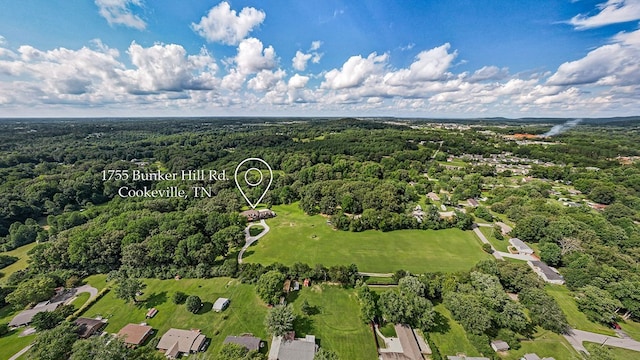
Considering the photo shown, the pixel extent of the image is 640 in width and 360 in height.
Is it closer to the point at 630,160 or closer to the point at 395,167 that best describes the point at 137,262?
the point at 395,167

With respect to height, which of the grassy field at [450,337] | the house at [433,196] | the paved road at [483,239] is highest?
the house at [433,196]

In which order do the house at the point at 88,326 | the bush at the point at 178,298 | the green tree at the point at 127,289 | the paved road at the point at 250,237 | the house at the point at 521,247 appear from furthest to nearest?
the paved road at the point at 250,237 < the house at the point at 521,247 < the bush at the point at 178,298 < the green tree at the point at 127,289 < the house at the point at 88,326

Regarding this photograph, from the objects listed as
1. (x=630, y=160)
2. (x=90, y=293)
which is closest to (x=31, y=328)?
(x=90, y=293)

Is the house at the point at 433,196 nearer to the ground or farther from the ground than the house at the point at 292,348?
farther from the ground

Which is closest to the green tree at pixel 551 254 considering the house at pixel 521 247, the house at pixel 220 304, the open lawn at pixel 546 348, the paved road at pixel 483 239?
the house at pixel 521 247

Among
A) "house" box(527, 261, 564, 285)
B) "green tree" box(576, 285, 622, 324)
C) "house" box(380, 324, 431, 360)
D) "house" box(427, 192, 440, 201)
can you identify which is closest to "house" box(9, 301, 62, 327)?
"house" box(380, 324, 431, 360)

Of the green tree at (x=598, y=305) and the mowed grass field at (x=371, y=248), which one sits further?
the mowed grass field at (x=371, y=248)

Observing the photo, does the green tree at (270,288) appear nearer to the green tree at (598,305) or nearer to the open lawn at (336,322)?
the open lawn at (336,322)
